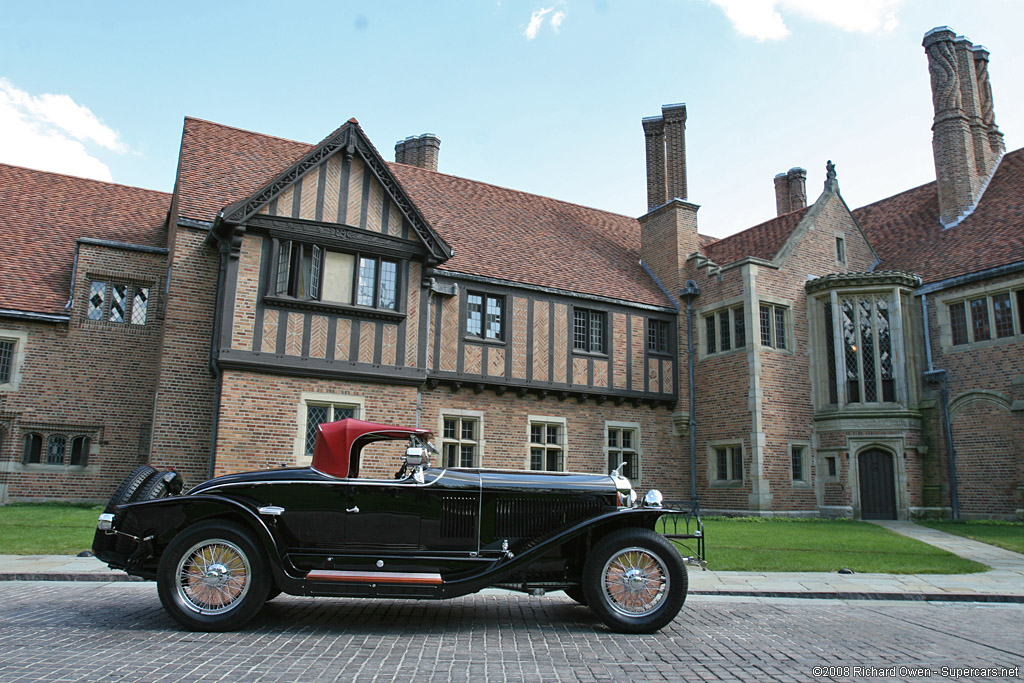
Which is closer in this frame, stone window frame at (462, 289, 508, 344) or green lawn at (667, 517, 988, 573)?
green lawn at (667, 517, 988, 573)

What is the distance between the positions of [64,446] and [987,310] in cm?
2334

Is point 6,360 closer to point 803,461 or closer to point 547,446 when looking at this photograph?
point 547,446

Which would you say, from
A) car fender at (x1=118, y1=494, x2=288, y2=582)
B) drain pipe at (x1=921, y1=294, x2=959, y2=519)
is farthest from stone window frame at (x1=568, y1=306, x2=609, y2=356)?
car fender at (x1=118, y1=494, x2=288, y2=582)

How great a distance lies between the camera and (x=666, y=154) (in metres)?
23.9

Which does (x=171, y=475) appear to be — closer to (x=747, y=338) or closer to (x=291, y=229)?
(x=291, y=229)

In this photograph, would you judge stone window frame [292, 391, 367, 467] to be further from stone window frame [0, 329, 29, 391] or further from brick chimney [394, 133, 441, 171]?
brick chimney [394, 133, 441, 171]

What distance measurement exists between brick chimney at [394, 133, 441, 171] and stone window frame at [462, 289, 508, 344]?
9.10 m

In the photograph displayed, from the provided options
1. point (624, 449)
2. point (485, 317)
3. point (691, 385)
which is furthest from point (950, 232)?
point (485, 317)

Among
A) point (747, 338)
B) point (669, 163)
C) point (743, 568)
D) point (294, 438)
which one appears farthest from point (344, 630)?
point (669, 163)

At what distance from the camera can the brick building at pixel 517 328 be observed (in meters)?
15.7

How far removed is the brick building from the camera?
1568cm

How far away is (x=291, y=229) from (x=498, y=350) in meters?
5.99

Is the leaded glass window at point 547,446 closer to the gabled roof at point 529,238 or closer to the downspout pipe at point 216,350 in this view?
the gabled roof at point 529,238

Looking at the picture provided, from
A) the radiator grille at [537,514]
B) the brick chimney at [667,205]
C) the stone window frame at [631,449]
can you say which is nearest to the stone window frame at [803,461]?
the stone window frame at [631,449]
